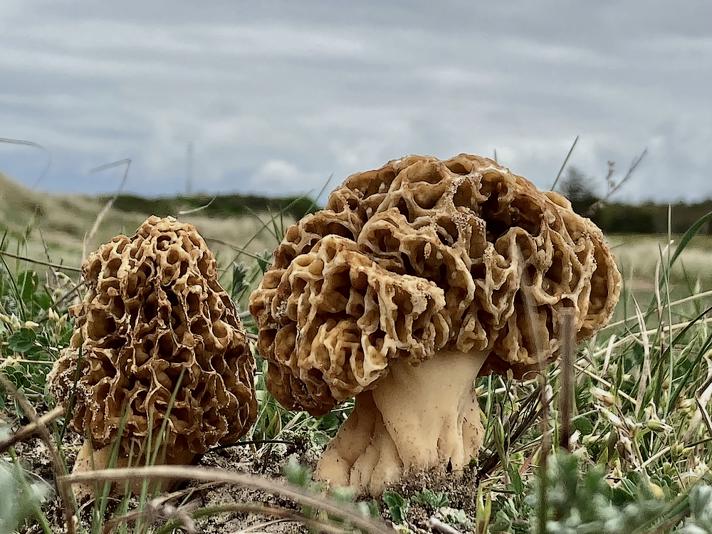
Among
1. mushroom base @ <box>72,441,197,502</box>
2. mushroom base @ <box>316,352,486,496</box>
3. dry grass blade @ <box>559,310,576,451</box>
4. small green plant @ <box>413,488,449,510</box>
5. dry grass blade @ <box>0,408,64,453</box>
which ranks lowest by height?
mushroom base @ <box>72,441,197,502</box>

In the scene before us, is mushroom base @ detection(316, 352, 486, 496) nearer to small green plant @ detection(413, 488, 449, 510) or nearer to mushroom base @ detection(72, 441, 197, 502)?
small green plant @ detection(413, 488, 449, 510)

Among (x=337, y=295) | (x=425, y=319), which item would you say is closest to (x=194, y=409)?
(x=337, y=295)

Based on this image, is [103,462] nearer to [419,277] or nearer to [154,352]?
[154,352]

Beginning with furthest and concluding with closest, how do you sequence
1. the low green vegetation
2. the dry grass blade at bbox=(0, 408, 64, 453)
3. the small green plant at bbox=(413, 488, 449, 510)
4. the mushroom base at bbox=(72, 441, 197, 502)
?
the mushroom base at bbox=(72, 441, 197, 502) → the small green plant at bbox=(413, 488, 449, 510) → the dry grass blade at bbox=(0, 408, 64, 453) → the low green vegetation

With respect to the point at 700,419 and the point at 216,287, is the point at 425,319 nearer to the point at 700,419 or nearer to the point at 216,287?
the point at 216,287

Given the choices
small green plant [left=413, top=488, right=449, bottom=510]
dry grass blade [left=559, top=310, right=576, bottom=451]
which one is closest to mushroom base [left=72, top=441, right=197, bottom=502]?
small green plant [left=413, top=488, right=449, bottom=510]

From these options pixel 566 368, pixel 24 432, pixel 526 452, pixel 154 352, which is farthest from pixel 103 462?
pixel 566 368
